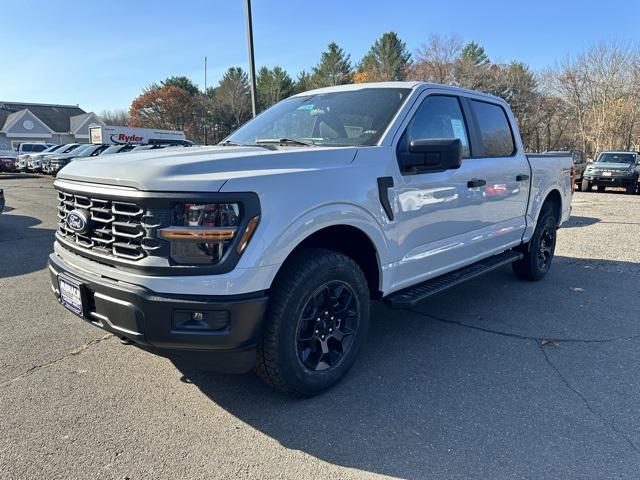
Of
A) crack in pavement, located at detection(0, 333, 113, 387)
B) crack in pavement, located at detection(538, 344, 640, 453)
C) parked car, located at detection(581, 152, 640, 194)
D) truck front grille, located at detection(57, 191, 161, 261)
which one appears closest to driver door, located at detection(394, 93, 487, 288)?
crack in pavement, located at detection(538, 344, 640, 453)

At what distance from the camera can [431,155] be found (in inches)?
127

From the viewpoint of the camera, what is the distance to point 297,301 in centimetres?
267

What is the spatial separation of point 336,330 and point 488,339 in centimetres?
160

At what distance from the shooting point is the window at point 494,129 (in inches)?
178

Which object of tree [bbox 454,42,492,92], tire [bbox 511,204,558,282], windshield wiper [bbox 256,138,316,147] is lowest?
tire [bbox 511,204,558,282]

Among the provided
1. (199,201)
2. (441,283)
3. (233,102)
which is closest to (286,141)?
(199,201)

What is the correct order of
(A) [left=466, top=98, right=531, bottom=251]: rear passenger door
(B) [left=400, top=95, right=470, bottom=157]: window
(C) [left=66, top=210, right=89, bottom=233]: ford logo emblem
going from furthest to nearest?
1. (A) [left=466, top=98, right=531, bottom=251]: rear passenger door
2. (B) [left=400, top=95, right=470, bottom=157]: window
3. (C) [left=66, top=210, right=89, bottom=233]: ford logo emblem

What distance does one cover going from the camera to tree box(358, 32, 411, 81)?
4588 cm

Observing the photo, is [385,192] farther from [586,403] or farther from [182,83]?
[182,83]

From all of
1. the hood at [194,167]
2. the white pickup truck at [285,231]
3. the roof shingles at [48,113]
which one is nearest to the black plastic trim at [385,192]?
the white pickup truck at [285,231]

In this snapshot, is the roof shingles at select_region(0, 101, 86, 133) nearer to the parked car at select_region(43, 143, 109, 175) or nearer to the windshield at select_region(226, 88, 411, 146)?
the parked car at select_region(43, 143, 109, 175)

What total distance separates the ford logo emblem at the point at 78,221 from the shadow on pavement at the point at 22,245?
364 cm

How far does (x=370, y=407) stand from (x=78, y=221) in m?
2.09

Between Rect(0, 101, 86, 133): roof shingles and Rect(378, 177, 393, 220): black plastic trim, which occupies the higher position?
Rect(0, 101, 86, 133): roof shingles
